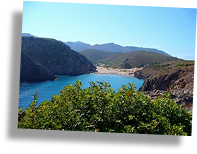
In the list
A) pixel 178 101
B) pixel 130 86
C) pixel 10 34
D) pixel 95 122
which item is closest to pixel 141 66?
pixel 178 101

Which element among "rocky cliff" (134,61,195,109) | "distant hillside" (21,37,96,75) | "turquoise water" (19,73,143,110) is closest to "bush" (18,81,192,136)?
"turquoise water" (19,73,143,110)

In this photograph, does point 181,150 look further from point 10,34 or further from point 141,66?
point 141,66

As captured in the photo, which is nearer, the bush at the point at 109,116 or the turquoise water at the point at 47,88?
the bush at the point at 109,116

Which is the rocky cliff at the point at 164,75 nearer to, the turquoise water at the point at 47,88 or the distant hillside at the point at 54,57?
the turquoise water at the point at 47,88

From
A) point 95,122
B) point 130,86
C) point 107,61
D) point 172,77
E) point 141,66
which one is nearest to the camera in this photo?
point 95,122

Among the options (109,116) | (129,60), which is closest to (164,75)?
(129,60)

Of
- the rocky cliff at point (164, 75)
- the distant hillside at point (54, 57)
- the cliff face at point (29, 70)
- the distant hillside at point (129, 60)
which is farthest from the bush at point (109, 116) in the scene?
the distant hillside at point (129, 60)
